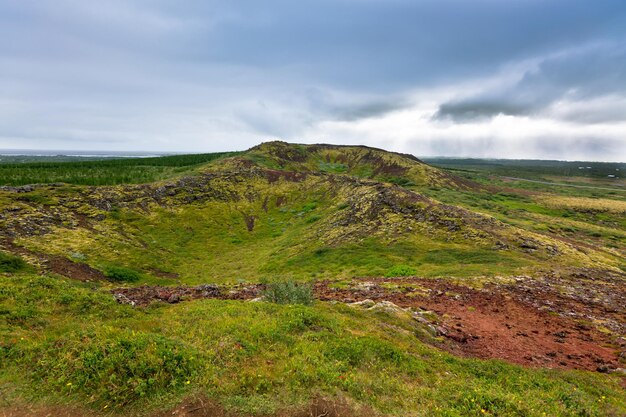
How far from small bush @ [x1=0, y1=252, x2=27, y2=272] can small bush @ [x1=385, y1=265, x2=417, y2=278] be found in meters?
36.4

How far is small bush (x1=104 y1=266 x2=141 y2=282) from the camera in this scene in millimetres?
32875

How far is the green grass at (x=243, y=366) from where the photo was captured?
31.3ft

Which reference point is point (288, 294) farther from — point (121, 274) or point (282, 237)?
→ point (282, 237)

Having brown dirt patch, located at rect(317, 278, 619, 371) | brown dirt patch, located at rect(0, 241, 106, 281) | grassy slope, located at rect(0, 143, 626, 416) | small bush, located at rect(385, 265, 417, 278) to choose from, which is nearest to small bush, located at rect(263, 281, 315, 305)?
grassy slope, located at rect(0, 143, 626, 416)

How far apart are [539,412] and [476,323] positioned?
10002 mm

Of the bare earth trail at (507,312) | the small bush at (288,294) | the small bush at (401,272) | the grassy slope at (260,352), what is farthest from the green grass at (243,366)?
the small bush at (401,272)

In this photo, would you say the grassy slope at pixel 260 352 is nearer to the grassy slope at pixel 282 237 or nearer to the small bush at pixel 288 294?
the grassy slope at pixel 282 237

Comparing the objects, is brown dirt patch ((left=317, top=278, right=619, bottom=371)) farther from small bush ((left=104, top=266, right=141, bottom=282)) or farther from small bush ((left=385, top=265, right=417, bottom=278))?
small bush ((left=104, top=266, right=141, bottom=282))

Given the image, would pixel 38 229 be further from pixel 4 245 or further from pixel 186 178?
pixel 186 178

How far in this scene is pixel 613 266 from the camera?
35688 millimetres

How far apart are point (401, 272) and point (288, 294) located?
1737 centimetres

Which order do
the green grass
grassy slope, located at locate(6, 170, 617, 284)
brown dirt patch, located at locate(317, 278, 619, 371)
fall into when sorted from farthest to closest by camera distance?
grassy slope, located at locate(6, 170, 617, 284)
brown dirt patch, located at locate(317, 278, 619, 371)
the green grass

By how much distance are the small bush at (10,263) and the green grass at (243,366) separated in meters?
15.0

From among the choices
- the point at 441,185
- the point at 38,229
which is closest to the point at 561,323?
the point at 38,229
